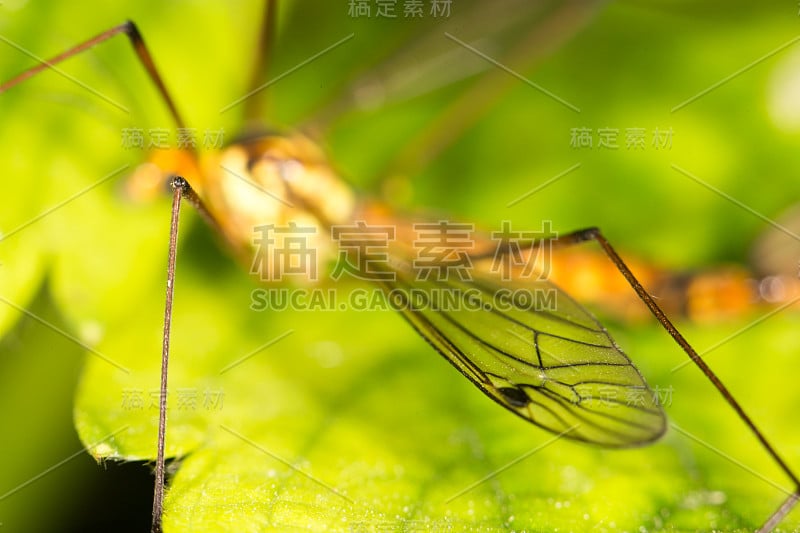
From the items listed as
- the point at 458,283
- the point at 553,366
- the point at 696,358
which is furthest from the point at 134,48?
the point at 696,358

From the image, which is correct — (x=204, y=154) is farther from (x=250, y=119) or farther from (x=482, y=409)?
(x=482, y=409)

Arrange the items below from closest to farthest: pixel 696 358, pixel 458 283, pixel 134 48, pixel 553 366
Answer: pixel 553 366
pixel 696 358
pixel 458 283
pixel 134 48

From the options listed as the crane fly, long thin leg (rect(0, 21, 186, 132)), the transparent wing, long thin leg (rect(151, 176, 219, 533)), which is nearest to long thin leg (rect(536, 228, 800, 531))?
the crane fly

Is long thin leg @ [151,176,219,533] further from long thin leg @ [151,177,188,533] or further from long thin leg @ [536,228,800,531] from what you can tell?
long thin leg @ [536,228,800,531]

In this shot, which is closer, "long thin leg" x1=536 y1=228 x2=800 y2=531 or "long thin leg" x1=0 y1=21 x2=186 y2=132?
"long thin leg" x1=536 y1=228 x2=800 y2=531

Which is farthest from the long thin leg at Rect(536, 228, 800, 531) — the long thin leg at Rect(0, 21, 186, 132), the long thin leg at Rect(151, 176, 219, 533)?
the long thin leg at Rect(0, 21, 186, 132)

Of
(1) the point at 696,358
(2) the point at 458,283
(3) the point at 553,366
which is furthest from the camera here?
(2) the point at 458,283

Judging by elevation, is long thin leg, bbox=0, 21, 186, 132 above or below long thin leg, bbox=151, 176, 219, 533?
above

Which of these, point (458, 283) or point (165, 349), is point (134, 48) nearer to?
point (165, 349)
